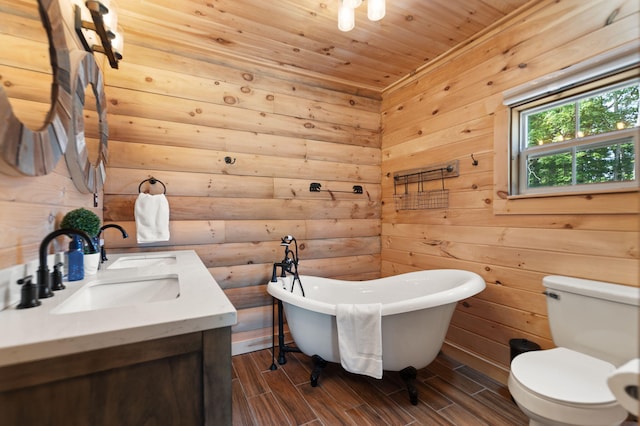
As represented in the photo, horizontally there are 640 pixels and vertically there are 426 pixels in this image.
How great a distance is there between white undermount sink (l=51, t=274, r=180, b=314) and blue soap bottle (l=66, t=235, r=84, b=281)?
0.25 ft

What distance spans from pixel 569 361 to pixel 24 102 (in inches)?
88.8

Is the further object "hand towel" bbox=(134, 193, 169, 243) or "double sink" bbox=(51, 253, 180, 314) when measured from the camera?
"hand towel" bbox=(134, 193, 169, 243)

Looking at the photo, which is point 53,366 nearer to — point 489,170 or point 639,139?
point 639,139

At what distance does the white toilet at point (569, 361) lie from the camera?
3.19ft

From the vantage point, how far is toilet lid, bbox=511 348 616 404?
1029mm

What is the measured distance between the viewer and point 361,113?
3010mm

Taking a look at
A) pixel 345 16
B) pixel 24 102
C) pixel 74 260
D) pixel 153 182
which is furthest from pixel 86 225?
pixel 345 16

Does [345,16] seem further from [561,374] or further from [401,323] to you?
[561,374]

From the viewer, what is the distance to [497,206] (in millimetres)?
1986

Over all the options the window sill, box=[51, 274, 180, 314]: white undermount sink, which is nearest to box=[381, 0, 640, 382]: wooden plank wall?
the window sill

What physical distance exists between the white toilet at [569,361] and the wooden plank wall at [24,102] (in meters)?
1.82

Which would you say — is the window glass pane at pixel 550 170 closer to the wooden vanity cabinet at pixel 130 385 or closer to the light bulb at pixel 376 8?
the light bulb at pixel 376 8

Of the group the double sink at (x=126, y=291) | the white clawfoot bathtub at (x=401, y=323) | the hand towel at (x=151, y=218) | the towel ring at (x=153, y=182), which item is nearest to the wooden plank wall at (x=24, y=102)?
the double sink at (x=126, y=291)

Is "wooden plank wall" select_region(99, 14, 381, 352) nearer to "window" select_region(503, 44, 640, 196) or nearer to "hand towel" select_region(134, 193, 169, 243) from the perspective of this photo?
"hand towel" select_region(134, 193, 169, 243)
